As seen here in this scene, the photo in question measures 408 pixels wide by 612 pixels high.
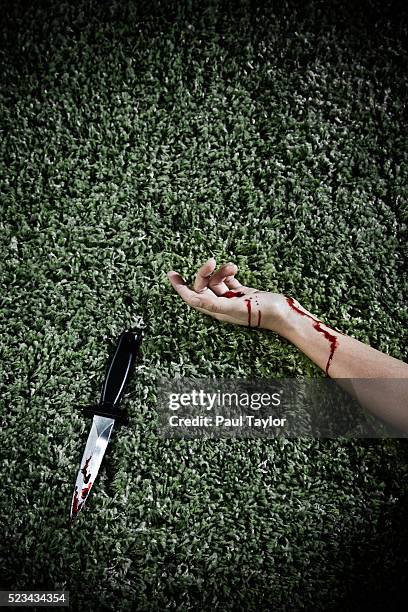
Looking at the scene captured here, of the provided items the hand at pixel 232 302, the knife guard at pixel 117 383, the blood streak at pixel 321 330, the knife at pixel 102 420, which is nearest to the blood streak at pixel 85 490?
the knife at pixel 102 420

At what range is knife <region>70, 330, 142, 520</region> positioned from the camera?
3.67ft

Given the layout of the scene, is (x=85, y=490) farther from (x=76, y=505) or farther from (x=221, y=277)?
(x=221, y=277)

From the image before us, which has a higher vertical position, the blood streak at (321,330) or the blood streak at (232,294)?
the blood streak at (232,294)

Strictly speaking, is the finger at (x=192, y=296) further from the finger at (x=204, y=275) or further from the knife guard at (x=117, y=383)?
the knife guard at (x=117, y=383)

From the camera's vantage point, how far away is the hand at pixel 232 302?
119cm

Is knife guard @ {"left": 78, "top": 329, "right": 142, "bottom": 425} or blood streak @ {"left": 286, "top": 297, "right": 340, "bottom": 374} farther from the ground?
blood streak @ {"left": 286, "top": 297, "right": 340, "bottom": 374}

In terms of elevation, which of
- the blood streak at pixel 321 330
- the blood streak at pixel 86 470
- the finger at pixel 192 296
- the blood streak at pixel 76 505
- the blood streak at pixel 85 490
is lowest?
the blood streak at pixel 76 505

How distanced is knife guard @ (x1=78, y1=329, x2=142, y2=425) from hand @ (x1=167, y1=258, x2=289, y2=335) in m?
0.16

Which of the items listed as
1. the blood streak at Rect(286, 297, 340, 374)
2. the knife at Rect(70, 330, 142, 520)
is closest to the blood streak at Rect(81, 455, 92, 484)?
the knife at Rect(70, 330, 142, 520)

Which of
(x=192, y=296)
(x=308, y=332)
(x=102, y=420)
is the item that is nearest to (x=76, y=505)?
(x=102, y=420)

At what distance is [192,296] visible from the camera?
120 centimetres

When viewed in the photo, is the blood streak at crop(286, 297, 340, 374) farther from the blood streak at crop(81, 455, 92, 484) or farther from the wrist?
the blood streak at crop(81, 455, 92, 484)

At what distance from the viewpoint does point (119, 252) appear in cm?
124

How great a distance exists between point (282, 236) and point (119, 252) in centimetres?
37
